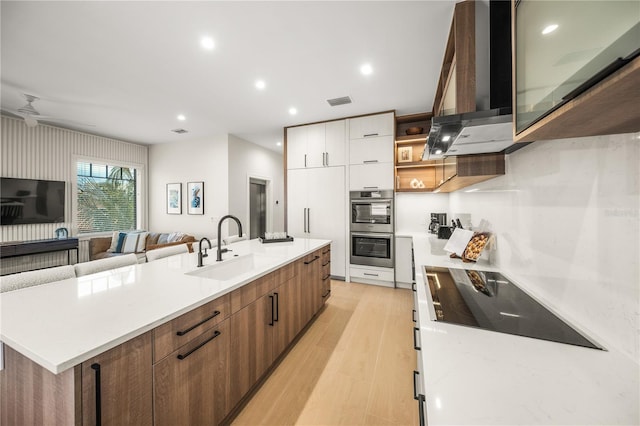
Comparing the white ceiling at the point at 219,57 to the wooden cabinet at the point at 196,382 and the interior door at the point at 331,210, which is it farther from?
the wooden cabinet at the point at 196,382

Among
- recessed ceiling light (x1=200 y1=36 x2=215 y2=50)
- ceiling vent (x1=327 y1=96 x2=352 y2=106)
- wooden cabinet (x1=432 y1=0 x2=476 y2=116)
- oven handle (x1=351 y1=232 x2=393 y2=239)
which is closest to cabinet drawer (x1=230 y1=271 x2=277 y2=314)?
wooden cabinet (x1=432 y1=0 x2=476 y2=116)

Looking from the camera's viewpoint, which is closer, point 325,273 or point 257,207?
point 325,273

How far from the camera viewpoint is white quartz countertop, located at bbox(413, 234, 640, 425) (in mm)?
527

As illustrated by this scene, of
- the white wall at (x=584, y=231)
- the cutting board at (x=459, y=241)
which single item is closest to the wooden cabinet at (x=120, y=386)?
the white wall at (x=584, y=231)

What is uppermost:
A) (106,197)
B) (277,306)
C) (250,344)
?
(106,197)

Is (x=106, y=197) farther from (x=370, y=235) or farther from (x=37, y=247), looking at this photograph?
(x=370, y=235)

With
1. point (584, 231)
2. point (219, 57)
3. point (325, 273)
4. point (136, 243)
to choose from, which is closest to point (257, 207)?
point (136, 243)

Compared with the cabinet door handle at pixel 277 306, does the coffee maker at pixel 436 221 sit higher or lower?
higher

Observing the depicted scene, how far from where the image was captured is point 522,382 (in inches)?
24.5

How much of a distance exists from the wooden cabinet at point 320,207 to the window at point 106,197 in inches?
166

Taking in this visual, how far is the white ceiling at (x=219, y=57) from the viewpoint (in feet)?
6.38

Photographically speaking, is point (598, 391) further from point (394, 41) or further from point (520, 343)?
point (394, 41)

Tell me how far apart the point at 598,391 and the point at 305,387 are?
5.45ft

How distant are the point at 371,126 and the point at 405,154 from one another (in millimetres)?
786
